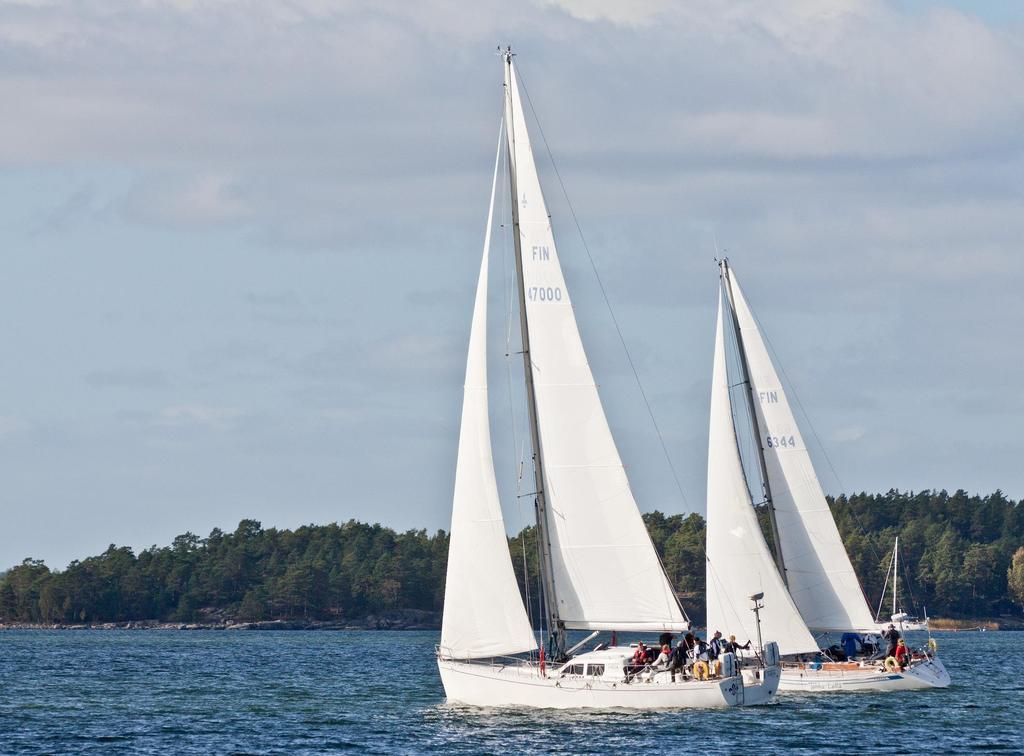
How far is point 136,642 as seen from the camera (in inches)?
6033

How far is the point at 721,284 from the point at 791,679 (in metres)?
14.4

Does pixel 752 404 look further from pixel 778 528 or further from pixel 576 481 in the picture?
pixel 576 481

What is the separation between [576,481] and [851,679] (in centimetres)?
1504

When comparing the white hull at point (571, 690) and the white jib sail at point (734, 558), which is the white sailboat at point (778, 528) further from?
the white hull at point (571, 690)

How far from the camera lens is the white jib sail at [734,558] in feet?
208

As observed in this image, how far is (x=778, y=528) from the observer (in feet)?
225

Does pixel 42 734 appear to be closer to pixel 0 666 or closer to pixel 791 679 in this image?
pixel 791 679

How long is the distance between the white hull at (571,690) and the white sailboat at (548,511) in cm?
10

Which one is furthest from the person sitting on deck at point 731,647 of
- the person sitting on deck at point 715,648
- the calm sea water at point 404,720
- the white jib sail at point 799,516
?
the white jib sail at point 799,516

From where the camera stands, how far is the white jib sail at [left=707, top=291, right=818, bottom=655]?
63469 millimetres

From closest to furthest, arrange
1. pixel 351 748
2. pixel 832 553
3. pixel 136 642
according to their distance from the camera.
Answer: pixel 351 748, pixel 832 553, pixel 136 642

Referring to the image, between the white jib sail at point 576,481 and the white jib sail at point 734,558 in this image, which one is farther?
the white jib sail at point 734,558

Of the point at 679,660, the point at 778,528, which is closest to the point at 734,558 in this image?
the point at 778,528

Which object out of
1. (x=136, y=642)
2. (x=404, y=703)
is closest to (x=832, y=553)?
(x=404, y=703)
